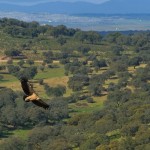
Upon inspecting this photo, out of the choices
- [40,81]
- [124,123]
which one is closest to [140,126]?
[124,123]

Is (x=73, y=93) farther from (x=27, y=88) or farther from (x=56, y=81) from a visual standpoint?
(x=27, y=88)

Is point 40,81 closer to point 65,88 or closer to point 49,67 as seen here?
point 65,88

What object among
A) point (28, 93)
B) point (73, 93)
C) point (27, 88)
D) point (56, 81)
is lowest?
point (56, 81)

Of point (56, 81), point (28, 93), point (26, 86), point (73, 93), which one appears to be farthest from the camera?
point (56, 81)

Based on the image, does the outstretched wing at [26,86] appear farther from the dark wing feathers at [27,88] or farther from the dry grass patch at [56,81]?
the dry grass patch at [56,81]

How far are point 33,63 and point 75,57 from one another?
22738mm

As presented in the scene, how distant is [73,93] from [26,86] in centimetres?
9669

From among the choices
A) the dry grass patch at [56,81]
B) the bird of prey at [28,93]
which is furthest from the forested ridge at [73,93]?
the bird of prey at [28,93]

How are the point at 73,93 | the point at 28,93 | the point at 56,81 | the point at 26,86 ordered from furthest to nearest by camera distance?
the point at 56,81, the point at 73,93, the point at 28,93, the point at 26,86

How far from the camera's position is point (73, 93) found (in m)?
106

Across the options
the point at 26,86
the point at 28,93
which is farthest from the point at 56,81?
the point at 26,86

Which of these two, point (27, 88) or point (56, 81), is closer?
point (27, 88)

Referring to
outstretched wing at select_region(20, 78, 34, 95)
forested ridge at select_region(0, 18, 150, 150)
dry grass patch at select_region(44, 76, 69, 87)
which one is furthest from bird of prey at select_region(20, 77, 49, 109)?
dry grass patch at select_region(44, 76, 69, 87)

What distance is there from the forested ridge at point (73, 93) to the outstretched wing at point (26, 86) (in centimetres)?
4692
